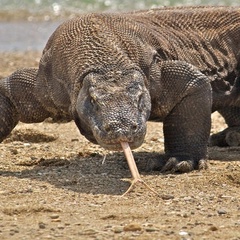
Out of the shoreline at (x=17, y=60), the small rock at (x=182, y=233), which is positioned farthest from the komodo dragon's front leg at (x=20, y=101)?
the shoreline at (x=17, y=60)

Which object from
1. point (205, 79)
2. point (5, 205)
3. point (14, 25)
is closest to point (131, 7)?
Answer: point (14, 25)

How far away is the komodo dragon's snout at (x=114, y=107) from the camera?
7668mm

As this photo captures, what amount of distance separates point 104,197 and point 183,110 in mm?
1840

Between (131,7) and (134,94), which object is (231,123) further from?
(131,7)

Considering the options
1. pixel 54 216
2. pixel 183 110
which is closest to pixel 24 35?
pixel 183 110

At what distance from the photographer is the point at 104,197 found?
777 cm

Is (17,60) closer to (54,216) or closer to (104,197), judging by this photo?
(104,197)

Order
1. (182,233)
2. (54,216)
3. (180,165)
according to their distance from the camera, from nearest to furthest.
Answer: (182,233) < (54,216) < (180,165)

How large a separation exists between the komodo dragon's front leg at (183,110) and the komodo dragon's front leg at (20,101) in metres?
1.17

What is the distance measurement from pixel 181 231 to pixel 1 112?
3372mm

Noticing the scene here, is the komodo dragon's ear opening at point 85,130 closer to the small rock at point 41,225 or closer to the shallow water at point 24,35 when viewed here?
the small rock at point 41,225

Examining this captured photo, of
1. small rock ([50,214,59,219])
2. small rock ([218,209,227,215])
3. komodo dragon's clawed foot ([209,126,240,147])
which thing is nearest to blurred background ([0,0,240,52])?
komodo dragon's clawed foot ([209,126,240,147])

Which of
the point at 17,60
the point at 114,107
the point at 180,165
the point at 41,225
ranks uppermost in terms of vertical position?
the point at 114,107

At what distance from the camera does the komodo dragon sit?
8.05 m
